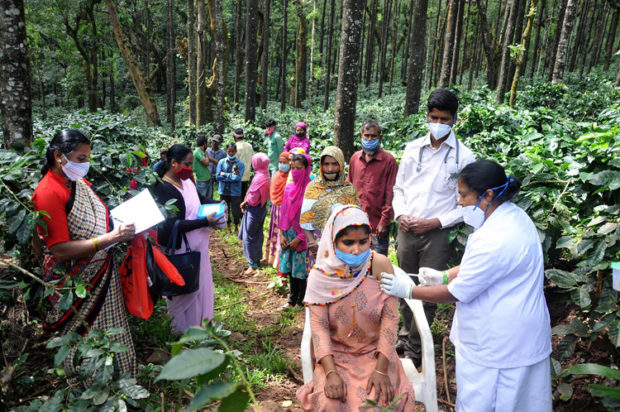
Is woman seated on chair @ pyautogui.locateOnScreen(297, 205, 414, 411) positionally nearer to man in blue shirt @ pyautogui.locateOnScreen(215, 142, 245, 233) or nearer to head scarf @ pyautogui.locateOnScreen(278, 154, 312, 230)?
head scarf @ pyautogui.locateOnScreen(278, 154, 312, 230)

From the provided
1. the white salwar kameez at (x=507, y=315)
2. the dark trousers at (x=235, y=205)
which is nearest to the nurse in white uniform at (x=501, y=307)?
the white salwar kameez at (x=507, y=315)

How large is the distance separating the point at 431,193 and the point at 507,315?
146cm

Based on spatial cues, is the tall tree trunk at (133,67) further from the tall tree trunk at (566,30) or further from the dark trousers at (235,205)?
the tall tree trunk at (566,30)

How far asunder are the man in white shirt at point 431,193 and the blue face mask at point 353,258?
3.16ft

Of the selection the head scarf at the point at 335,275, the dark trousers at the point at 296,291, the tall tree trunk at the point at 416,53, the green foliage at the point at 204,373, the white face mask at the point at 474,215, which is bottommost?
the dark trousers at the point at 296,291

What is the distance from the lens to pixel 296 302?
5.07m

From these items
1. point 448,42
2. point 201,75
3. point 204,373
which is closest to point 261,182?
point 204,373

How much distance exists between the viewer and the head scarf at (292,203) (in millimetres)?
4922

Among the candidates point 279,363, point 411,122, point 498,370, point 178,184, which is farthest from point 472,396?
point 411,122

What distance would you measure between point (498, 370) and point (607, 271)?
1.13m

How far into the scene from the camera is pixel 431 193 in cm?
343

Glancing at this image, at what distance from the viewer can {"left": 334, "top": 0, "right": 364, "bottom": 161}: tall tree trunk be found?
5887 mm

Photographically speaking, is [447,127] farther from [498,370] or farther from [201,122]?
[201,122]

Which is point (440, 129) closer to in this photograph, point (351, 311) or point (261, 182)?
point (351, 311)
